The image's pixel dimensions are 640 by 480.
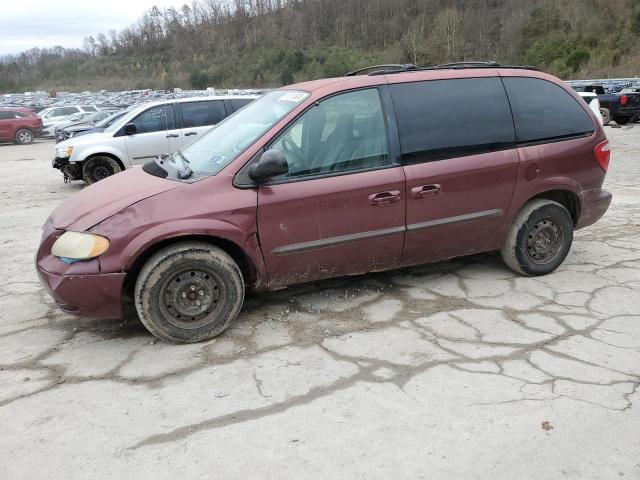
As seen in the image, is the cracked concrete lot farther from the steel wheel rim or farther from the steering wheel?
the steel wheel rim

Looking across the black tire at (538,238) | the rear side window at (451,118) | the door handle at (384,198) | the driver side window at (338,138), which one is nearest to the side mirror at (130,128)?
the driver side window at (338,138)

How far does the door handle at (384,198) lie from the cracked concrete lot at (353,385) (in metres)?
0.86

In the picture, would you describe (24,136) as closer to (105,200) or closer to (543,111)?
(105,200)

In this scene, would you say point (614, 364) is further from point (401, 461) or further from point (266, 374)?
point (266, 374)

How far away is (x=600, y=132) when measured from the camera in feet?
16.1

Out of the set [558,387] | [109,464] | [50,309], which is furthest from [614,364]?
[50,309]

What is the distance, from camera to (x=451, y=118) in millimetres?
4352

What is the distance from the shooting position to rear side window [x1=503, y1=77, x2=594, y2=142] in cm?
457

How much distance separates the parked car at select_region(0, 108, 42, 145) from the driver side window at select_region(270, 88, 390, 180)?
2380 cm

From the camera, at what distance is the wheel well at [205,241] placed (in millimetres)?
3683

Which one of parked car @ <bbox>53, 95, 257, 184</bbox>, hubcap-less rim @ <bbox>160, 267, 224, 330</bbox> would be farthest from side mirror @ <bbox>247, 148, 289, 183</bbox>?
parked car @ <bbox>53, 95, 257, 184</bbox>

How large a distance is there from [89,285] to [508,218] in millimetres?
3295

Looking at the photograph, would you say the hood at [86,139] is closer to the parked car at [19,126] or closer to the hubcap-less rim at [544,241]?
the hubcap-less rim at [544,241]

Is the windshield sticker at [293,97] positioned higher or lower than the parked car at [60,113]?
lower
